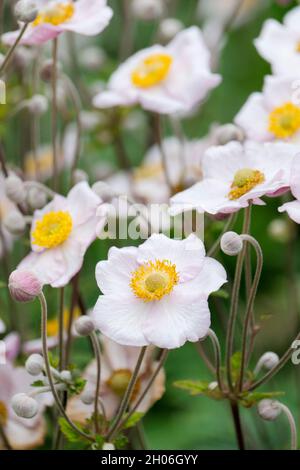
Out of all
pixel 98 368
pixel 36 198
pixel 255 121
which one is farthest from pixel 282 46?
pixel 98 368

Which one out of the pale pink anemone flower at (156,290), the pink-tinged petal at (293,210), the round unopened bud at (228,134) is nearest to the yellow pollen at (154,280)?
the pale pink anemone flower at (156,290)

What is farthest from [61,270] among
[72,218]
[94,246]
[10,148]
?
[10,148]

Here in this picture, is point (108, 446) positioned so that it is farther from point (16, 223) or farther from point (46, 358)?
point (16, 223)

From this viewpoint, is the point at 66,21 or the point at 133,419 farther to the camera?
the point at 66,21

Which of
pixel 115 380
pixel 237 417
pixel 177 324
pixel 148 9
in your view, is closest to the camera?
pixel 177 324

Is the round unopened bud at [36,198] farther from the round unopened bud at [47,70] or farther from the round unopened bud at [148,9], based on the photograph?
the round unopened bud at [148,9]

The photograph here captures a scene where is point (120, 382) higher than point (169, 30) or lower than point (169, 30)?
lower
